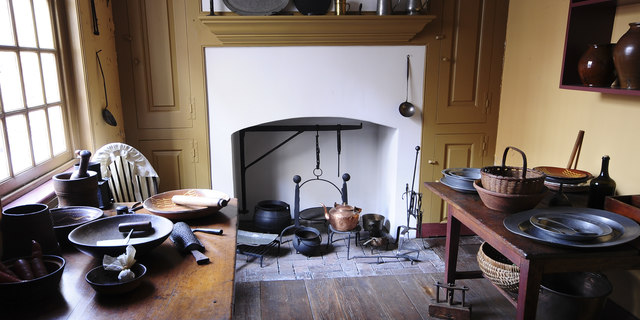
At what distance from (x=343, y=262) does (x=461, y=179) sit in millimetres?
1269

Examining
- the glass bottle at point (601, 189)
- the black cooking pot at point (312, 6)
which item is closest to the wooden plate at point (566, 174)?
the glass bottle at point (601, 189)

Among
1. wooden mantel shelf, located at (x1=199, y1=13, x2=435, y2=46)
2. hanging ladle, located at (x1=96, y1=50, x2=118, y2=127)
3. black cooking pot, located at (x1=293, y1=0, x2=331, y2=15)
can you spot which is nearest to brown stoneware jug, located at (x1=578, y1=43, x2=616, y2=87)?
wooden mantel shelf, located at (x1=199, y1=13, x2=435, y2=46)

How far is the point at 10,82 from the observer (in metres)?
2.03

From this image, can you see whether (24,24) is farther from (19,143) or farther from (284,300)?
(284,300)

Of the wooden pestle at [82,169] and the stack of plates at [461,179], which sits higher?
the wooden pestle at [82,169]

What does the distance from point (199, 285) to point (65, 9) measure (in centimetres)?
204

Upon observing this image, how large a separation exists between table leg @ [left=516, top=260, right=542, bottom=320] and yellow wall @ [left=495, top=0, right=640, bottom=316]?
A: 3.13ft

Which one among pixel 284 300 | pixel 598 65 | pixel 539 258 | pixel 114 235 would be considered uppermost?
pixel 598 65

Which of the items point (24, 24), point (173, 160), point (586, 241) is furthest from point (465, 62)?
point (24, 24)

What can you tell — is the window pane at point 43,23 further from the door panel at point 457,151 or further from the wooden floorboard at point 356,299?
the door panel at point 457,151

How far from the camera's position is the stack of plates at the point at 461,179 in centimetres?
213

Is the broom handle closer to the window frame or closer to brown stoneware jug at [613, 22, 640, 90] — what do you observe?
brown stoneware jug at [613, 22, 640, 90]

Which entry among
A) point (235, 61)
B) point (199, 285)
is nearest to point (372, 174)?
point (235, 61)

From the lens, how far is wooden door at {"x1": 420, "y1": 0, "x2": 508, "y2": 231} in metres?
3.22
